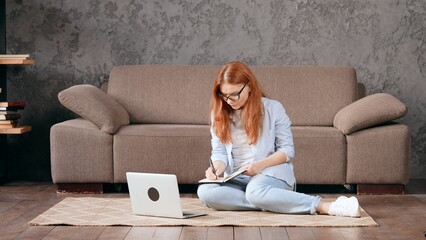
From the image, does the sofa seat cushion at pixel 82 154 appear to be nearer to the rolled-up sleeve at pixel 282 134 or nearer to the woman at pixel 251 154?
the woman at pixel 251 154

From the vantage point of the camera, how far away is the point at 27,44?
6062 mm

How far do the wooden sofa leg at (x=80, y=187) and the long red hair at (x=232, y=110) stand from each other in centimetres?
119

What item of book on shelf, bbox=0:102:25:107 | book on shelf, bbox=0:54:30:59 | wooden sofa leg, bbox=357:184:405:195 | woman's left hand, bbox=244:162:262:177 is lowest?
wooden sofa leg, bbox=357:184:405:195

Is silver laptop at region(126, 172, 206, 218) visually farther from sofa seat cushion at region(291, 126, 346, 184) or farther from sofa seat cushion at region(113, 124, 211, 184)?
sofa seat cushion at region(291, 126, 346, 184)

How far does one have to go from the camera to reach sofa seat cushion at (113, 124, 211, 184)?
203 inches

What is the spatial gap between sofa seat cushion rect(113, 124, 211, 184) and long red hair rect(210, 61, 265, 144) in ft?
2.79

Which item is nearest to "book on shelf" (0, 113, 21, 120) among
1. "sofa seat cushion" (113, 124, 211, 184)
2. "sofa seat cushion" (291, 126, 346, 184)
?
"sofa seat cushion" (113, 124, 211, 184)

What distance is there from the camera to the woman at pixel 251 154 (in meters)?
4.15

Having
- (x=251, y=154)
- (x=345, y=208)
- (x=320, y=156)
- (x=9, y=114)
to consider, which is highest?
(x=9, y=114)

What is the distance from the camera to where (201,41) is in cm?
606

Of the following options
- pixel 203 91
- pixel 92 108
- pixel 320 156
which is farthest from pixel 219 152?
pixel 203 91

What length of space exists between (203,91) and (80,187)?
1.06 meters

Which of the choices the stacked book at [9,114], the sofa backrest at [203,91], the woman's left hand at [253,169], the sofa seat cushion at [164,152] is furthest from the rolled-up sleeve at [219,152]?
the stacked book at [9,114]

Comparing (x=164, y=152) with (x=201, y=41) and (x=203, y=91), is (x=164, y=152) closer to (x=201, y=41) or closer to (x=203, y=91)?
(x=203, y=91)
